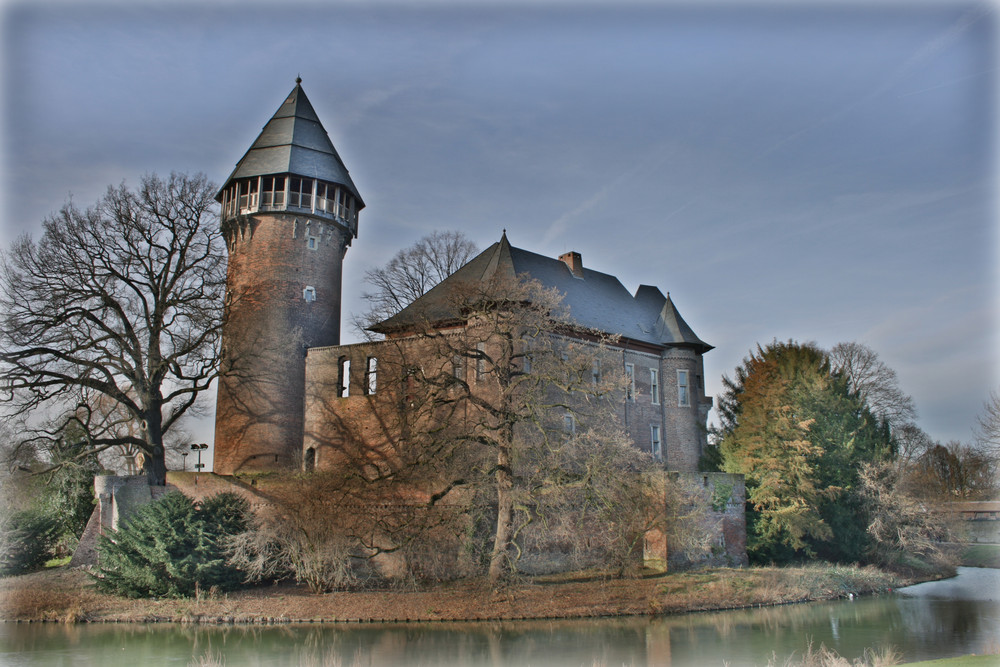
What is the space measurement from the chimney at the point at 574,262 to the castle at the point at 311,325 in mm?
51

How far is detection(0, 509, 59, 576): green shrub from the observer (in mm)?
22156

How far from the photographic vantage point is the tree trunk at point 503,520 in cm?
1877

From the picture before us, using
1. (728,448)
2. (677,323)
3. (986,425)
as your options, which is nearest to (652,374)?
(677,323)

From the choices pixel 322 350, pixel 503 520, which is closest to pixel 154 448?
pixel 322 350

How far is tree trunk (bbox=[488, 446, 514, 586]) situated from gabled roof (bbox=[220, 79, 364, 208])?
48.4 ft

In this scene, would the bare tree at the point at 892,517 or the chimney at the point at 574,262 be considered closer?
the bare tree at the point at 892,517

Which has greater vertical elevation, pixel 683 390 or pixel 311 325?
pixel 311 325

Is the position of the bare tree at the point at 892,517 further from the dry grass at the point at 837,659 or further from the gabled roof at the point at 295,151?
the gabled roof at the point at 295,151

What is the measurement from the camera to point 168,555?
1900cm

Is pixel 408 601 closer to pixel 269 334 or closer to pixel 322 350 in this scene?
pixel 322 350

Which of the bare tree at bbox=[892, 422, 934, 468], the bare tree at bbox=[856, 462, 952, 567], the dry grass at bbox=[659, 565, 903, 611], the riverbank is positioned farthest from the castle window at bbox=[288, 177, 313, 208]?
the bare tree at bbox=[892, 422, 934, 468]

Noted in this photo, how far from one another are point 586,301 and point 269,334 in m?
11.3

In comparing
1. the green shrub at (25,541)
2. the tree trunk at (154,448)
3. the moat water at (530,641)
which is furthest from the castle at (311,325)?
the moat water at (530,641)

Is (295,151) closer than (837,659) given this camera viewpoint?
No
